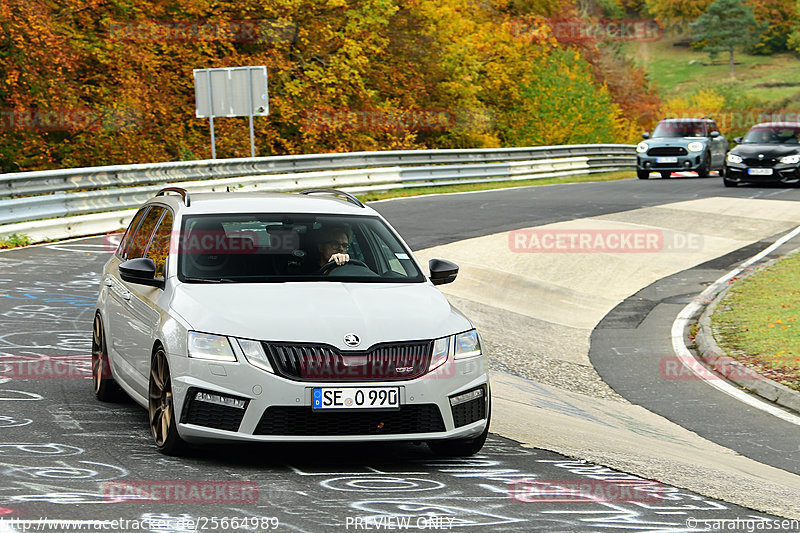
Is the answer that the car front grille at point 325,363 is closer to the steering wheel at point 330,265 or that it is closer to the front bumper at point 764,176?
the steering wheel at point 330,265

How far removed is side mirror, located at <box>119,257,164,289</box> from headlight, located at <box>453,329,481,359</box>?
1925 mm

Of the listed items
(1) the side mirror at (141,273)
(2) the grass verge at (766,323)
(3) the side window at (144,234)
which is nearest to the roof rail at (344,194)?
(3) the side window at (144,234)

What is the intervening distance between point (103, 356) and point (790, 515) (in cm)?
484

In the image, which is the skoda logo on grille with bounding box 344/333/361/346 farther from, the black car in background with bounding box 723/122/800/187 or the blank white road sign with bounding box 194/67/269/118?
the black car in background with bounding box 723/122/800/187

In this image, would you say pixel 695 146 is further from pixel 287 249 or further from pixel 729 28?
pixel 729 28

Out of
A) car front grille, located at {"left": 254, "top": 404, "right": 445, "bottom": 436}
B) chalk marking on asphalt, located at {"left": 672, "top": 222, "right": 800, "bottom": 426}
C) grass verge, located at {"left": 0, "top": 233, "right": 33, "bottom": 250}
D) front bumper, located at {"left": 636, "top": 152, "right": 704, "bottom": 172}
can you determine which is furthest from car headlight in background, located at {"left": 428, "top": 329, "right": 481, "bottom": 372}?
front bumper, located at {"left": 636, "top": 152, "right": 704, "bottom": 172}

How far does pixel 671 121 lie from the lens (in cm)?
3484

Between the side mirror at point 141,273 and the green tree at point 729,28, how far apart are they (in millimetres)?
167822

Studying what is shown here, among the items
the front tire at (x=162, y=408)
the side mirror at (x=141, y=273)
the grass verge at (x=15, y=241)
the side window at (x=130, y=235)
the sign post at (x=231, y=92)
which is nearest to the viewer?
the front tire at (x=162, y=408)

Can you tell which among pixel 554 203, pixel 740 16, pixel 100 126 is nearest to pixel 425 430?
pixel 554 203

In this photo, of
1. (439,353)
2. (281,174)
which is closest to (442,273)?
(439,353)

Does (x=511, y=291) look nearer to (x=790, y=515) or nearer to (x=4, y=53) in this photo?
(x=790, y=515)

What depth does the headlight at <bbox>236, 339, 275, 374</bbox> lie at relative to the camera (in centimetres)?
623

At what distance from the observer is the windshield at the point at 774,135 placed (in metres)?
31.1
